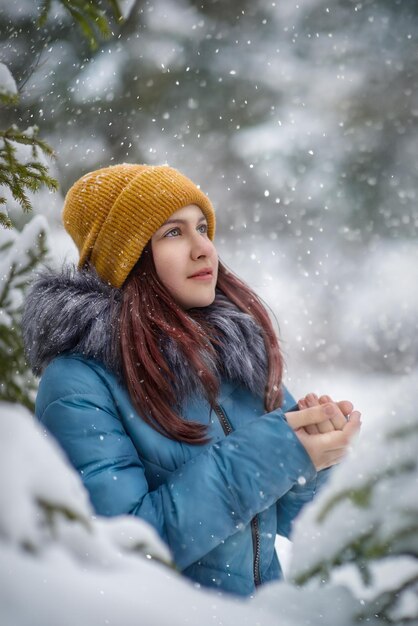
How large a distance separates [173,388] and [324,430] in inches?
15.1

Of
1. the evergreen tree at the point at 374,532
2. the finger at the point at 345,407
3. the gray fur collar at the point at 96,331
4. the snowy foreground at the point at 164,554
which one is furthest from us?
the gray fur collar at the point at 96,331

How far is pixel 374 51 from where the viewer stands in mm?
3004

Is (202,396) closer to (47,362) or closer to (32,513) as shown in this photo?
(47,362)

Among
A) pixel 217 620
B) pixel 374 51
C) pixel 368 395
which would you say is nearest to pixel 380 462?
pixel 217 620

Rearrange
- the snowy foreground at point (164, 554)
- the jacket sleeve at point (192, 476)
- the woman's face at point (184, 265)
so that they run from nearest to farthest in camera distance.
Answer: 1. the snowy foreground at point (164, 554)
2. the jacket sleeve at point (192, 476)
3. the woman's face at point (184, 265)

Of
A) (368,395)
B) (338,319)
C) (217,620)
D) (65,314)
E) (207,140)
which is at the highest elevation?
(207,140)

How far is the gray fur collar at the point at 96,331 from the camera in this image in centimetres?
141

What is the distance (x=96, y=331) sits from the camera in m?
1.41

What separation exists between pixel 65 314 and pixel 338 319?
2.84 meters

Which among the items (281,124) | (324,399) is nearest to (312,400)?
(324,399)

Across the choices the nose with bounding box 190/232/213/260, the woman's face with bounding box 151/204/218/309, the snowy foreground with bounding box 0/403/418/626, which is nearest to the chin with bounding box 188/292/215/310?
the woman's face with bounding box 151/204/218/309

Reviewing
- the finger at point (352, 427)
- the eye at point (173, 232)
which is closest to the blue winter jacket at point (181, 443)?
the finger at point (352, 427)

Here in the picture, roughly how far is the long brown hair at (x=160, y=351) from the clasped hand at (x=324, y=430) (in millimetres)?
247

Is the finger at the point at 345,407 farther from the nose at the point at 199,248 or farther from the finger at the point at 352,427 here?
the nose at the point at 199,248
